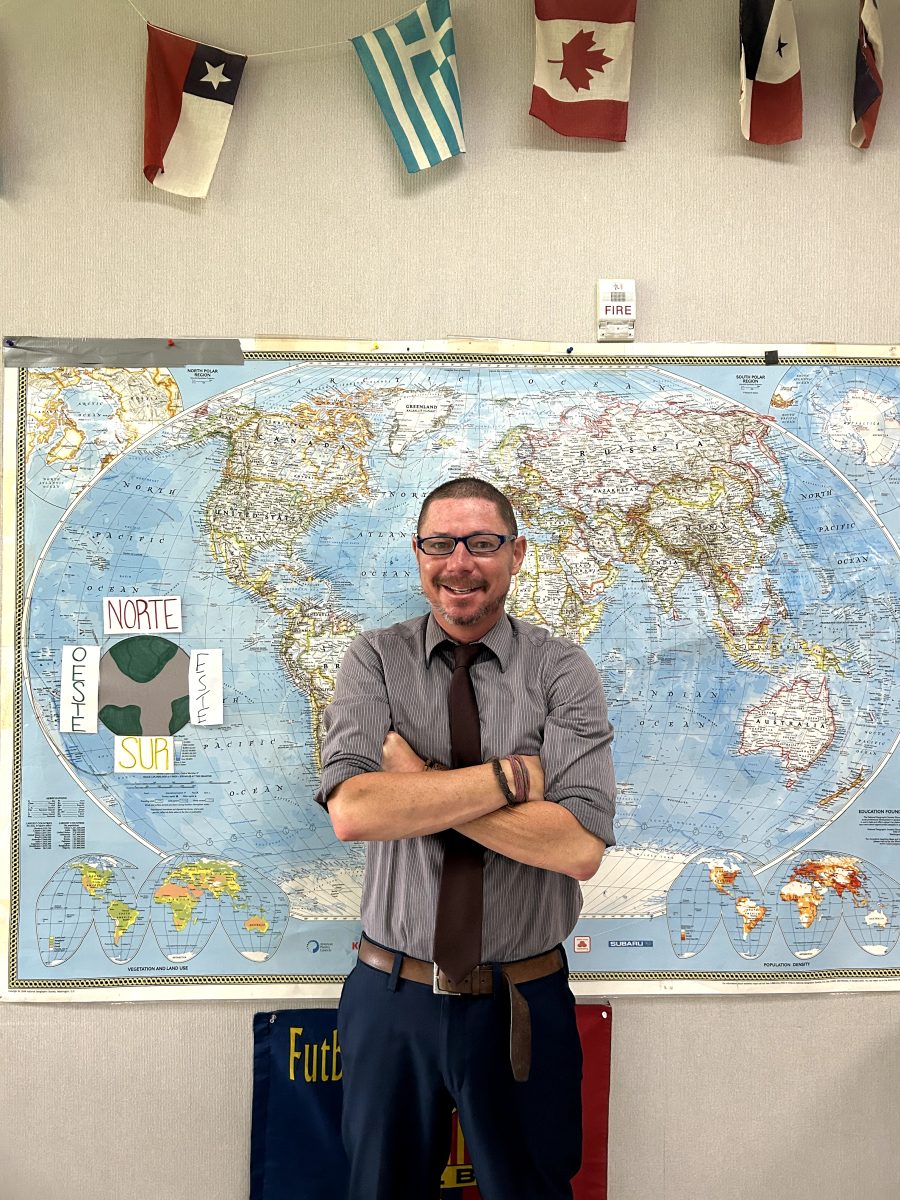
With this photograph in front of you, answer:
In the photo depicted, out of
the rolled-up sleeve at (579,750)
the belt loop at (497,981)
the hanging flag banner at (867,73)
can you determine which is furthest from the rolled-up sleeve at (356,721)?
the hanging flag banner at (867,73)

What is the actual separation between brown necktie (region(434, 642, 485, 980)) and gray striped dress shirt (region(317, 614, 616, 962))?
0.9 inches

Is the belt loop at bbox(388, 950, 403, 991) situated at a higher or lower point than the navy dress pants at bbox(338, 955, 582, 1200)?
higher

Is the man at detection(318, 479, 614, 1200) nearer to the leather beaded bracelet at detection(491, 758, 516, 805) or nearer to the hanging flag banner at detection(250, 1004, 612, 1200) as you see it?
the leather beaded bracelet at detection(491, 758, 516, 805)

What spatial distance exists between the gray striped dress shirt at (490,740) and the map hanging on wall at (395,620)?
0.38 metres

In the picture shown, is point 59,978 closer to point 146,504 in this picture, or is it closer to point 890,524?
point 146,504

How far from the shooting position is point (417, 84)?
2.27m

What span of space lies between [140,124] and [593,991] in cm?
261

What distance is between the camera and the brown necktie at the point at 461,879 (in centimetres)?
176

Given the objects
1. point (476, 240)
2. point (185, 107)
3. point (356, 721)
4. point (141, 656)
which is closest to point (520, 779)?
point (356, 721)

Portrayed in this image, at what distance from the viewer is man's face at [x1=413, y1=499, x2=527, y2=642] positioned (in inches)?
74.1

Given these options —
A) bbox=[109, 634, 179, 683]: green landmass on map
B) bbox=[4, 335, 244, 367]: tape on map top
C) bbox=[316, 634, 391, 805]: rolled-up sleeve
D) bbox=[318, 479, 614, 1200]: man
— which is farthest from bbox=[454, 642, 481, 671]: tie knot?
bbox=[4, 335, 244, 367]: tape on map top

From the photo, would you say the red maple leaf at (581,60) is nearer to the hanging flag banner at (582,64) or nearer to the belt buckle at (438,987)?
the hanging flag banner at (582,64)

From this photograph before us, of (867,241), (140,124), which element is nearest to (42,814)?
(140,124)

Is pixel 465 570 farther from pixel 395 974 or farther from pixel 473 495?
pixel 395 974
